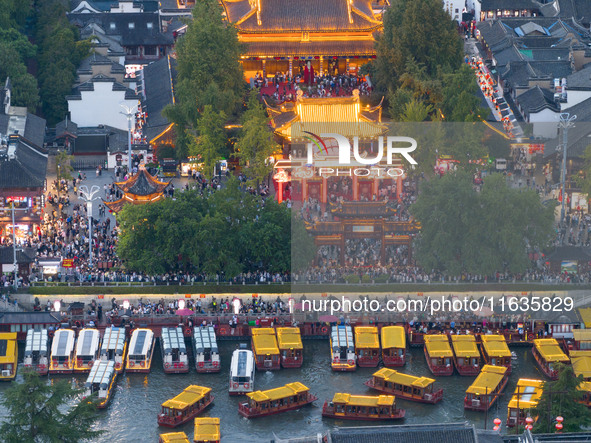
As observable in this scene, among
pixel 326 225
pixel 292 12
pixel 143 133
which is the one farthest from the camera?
pixel 292 12

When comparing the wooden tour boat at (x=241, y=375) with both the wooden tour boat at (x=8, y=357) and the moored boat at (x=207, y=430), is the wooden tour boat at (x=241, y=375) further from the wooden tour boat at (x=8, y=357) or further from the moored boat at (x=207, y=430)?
the wooden tour boat at (x=8, y=357)

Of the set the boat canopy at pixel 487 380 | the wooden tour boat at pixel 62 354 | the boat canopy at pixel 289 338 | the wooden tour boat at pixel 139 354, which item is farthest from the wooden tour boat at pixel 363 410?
the wooden tour boat at pixel 62 354

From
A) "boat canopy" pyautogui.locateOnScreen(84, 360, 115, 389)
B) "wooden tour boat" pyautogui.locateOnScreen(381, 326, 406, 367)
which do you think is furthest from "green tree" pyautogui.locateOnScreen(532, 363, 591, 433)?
"boat canopy" pyautogui.locateOnScreen(84, 360, 115, 389)

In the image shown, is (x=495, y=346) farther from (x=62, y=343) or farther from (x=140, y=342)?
(x=62, y=343)

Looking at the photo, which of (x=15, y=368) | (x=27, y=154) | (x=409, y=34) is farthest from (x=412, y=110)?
(x=15, y=368)

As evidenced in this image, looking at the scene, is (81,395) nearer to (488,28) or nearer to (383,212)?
(383,212)

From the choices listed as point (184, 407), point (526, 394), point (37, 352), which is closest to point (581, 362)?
point (526, 394)
